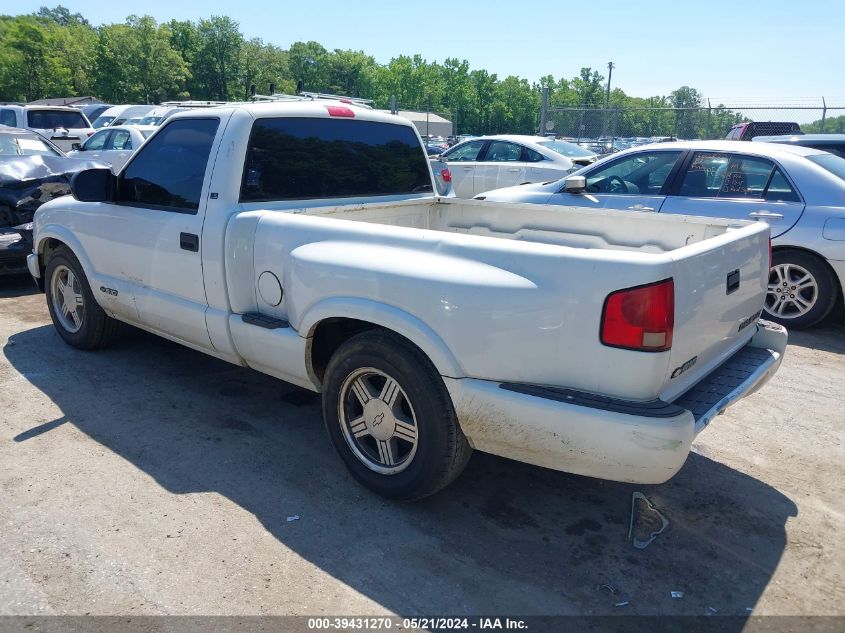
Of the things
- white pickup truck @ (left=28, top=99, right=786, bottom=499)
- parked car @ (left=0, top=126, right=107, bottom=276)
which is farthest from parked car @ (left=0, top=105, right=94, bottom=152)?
white pickup truck @ (left=28, top=99, right=786, bottom=499)

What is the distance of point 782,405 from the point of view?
4.62 m

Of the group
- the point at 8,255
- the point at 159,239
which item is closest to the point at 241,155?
the point at 159,239

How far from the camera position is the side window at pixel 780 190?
6.12 m

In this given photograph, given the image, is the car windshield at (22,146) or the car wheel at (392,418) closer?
the car wheel at (392,418)

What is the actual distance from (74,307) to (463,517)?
3.81 metres

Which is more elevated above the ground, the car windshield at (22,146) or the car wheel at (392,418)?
the car windshield at (22,146)

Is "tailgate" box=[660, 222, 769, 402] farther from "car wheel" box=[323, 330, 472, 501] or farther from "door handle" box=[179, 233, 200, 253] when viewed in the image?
"door handle" box=[179, 233, 200, 253]

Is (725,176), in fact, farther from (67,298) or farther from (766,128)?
(766,128)

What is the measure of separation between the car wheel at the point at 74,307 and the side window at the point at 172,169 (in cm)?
95

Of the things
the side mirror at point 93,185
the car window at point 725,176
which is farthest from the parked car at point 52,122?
the car window at point 725,176

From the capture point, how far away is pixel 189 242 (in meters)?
4.00

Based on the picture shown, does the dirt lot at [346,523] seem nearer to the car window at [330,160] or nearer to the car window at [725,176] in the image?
→ the car window at [330,160]

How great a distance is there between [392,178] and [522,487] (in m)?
2.37

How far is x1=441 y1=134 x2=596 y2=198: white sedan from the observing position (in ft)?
39.0
